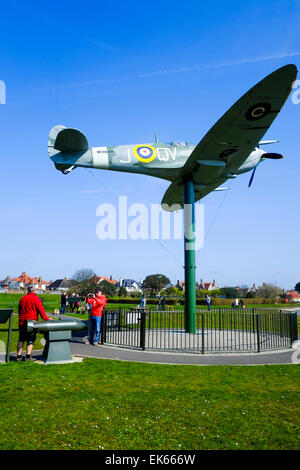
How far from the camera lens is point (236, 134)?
1272cm

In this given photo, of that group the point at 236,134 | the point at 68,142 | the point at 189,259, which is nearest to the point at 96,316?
the point at 189,259

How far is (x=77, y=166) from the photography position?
14375 mm

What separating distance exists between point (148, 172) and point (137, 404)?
11.8 metres

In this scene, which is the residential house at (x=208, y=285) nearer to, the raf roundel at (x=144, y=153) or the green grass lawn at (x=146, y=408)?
the raf roundel at (x=144, y=153)

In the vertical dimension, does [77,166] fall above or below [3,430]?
above

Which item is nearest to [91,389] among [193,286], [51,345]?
[51,345]

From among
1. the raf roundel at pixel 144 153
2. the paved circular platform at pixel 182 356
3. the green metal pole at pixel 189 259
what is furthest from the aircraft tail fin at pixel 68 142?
the paved circular platform at pixel 182 356

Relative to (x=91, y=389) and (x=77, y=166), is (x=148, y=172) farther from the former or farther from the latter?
(x=91, y=389)

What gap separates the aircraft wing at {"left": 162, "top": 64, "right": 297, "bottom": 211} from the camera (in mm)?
10805

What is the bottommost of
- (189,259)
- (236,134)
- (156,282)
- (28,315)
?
(28,315)

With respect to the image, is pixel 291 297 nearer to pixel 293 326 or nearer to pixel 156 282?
pixel 156 282

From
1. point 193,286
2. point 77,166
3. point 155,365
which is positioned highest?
point 77,166

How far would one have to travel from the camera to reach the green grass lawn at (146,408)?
3836mm

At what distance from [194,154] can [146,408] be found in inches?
438
